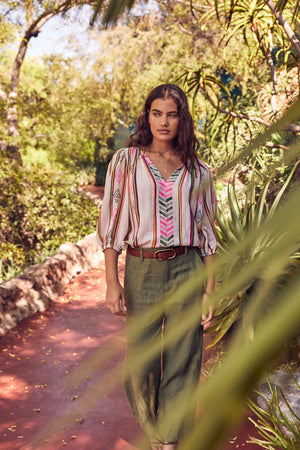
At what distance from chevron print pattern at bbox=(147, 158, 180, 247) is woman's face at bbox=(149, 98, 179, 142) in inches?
6.7

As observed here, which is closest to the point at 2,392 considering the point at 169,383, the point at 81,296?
the point at 169,383

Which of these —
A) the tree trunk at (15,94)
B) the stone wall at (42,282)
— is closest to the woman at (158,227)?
the stone wall at (42,282)

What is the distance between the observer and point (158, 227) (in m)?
2.13

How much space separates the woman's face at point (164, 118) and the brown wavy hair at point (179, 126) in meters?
0.02

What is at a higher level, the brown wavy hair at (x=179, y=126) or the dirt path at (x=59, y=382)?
the brown wavy hair at (x=179, y=126)

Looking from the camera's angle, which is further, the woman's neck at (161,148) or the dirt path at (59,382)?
the dirt path at (59,382)

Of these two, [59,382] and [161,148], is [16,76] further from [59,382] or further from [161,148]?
[161,148]

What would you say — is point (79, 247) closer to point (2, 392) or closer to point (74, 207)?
point (74, 207)

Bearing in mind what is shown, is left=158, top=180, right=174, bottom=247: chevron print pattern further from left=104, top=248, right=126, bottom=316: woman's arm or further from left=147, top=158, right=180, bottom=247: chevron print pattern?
left=104, top=248, right=126, bottom=316: woman's arm

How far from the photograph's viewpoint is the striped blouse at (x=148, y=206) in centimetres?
213

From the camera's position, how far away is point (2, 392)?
3404 mm

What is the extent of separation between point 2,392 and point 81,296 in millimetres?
2485

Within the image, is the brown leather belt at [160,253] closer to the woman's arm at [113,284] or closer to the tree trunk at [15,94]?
the woman's arm at [113,284]

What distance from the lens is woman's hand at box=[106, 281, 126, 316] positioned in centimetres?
223
